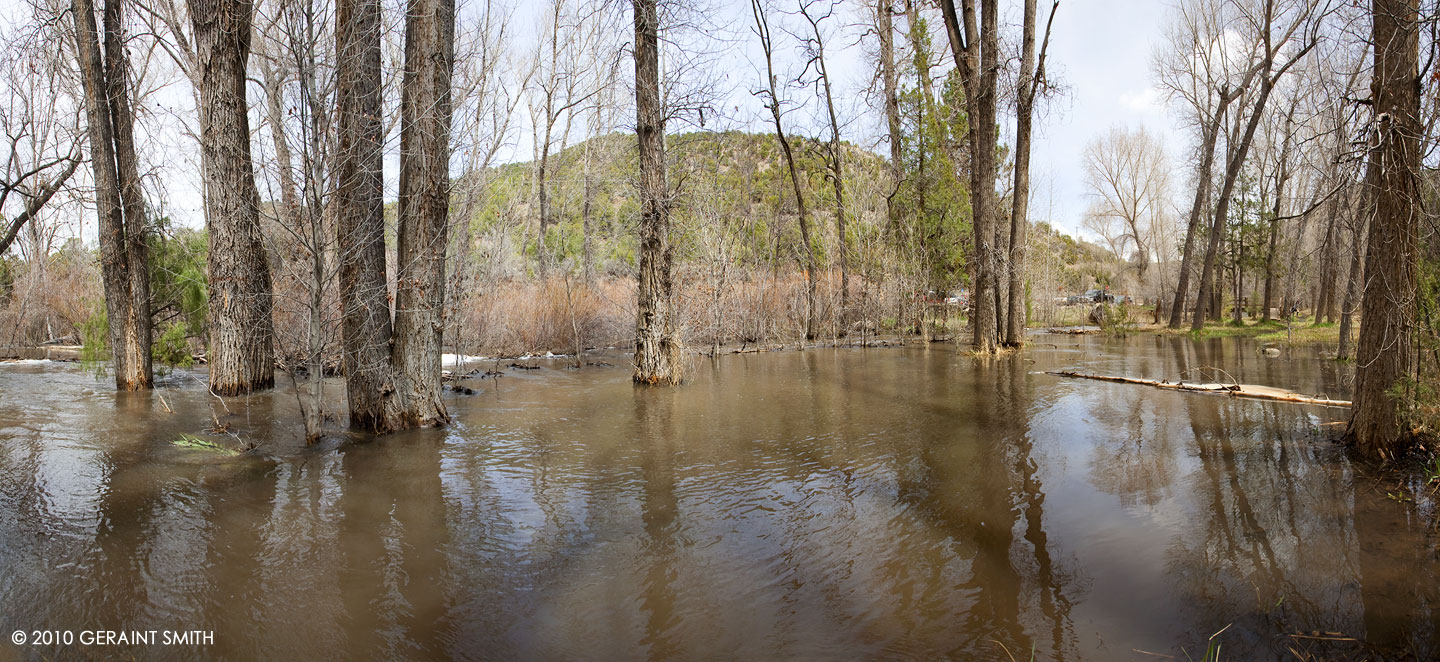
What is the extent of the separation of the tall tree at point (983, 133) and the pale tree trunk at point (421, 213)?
10.5 metres

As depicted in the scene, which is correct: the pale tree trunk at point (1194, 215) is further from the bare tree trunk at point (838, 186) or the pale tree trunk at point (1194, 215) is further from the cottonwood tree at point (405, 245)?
the cottonwood tree at point (405, 245)

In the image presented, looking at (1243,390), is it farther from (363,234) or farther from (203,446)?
(203,446)

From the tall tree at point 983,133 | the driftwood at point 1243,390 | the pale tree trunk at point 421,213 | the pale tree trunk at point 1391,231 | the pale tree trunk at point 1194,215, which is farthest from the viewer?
the pale tree trunk at point 1194,215

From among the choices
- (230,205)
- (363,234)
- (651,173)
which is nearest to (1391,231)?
(651,173)

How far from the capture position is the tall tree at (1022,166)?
1505 centimetres

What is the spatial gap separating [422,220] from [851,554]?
5544 mm

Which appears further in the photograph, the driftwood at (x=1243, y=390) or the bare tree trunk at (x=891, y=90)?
the bare tree trunk at (x=891, y=90)

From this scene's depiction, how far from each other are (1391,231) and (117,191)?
13.9 meters

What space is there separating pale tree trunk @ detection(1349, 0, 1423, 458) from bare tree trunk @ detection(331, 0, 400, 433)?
792 centimetres

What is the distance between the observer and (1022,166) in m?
15.2

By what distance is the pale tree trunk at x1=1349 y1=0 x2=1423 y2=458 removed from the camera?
4480mm

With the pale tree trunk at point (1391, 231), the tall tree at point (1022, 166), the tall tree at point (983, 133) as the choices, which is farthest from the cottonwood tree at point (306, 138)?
the tall tree at point (1022, 166)

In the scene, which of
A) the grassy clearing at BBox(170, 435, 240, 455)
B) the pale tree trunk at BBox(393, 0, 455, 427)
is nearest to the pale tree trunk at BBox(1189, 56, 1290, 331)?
the pale tree trunk at BBox(393, 0, 455, 427)

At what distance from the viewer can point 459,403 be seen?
8836 millimetres
